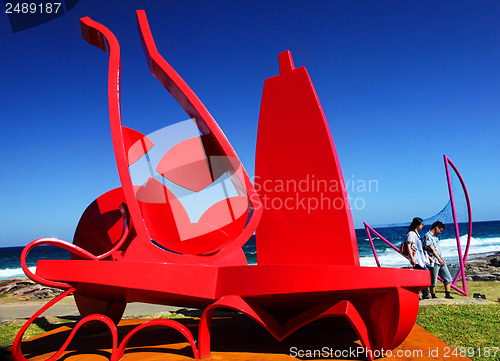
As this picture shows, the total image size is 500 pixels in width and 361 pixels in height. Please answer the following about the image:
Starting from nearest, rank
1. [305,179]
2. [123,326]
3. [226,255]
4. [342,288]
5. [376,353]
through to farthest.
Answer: [342,288], [376,353], [305,179], [226,255], [123,326]

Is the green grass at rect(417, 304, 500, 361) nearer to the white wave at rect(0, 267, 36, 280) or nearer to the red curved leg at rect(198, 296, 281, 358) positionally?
the red curved leg at rect(198, 296, 281, 358)

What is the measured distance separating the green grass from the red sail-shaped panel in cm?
243

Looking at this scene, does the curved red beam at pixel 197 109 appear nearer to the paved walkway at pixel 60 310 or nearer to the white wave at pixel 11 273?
the paved walkway at pixel 60 310

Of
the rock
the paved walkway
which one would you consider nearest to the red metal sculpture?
the paved walkway

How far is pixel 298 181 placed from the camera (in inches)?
213

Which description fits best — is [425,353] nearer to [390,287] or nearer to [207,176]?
[390,287]

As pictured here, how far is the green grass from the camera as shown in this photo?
18.5 ft

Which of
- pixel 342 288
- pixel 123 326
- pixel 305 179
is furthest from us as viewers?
pixel 123 326

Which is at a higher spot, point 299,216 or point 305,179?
point 305,179

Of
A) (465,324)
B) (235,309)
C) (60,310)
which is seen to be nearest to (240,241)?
(235,309)

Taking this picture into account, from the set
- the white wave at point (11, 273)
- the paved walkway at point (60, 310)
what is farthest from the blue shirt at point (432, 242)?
the white wave at point (11, 273)

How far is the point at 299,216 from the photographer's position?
5398 mm

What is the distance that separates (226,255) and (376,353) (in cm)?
242

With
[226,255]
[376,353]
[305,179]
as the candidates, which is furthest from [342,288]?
[226,255]
